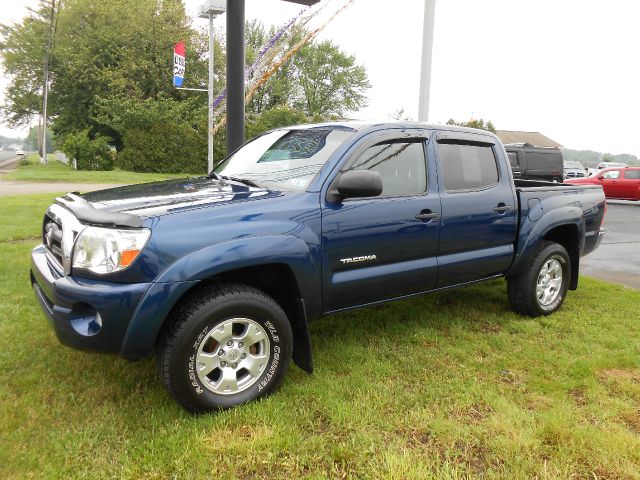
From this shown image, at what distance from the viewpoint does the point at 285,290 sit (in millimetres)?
Result: 3168

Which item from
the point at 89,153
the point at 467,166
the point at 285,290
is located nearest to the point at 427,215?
the point at 467,166

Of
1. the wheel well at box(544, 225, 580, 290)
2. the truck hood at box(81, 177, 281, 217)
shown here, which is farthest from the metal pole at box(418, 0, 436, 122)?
the truck hood at box(81, 177, 281, 217)

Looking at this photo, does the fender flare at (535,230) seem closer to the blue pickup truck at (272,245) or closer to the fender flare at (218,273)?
the blue pickup truck at (272,245)

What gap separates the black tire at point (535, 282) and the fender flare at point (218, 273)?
2.40 metres

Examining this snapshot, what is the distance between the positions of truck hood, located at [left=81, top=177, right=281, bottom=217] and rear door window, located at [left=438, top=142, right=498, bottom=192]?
1.56 meters

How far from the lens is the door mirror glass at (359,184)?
310 centimetres

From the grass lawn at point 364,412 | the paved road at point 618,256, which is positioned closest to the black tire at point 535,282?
the grass lawn at point 364,412

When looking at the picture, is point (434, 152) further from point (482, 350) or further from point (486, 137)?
point (482, 350)

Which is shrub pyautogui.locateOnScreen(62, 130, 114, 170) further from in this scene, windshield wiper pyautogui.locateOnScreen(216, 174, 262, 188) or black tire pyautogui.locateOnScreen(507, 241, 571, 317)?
black tire pyautogui.locateOnScreen(507, 241, 571, 317)

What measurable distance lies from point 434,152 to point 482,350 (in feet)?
5.35

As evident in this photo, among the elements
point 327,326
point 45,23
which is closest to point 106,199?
point 327,326

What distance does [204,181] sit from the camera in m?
3.88

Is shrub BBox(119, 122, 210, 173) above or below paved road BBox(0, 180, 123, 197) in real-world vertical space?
above

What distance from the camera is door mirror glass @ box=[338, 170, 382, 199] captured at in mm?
3098
